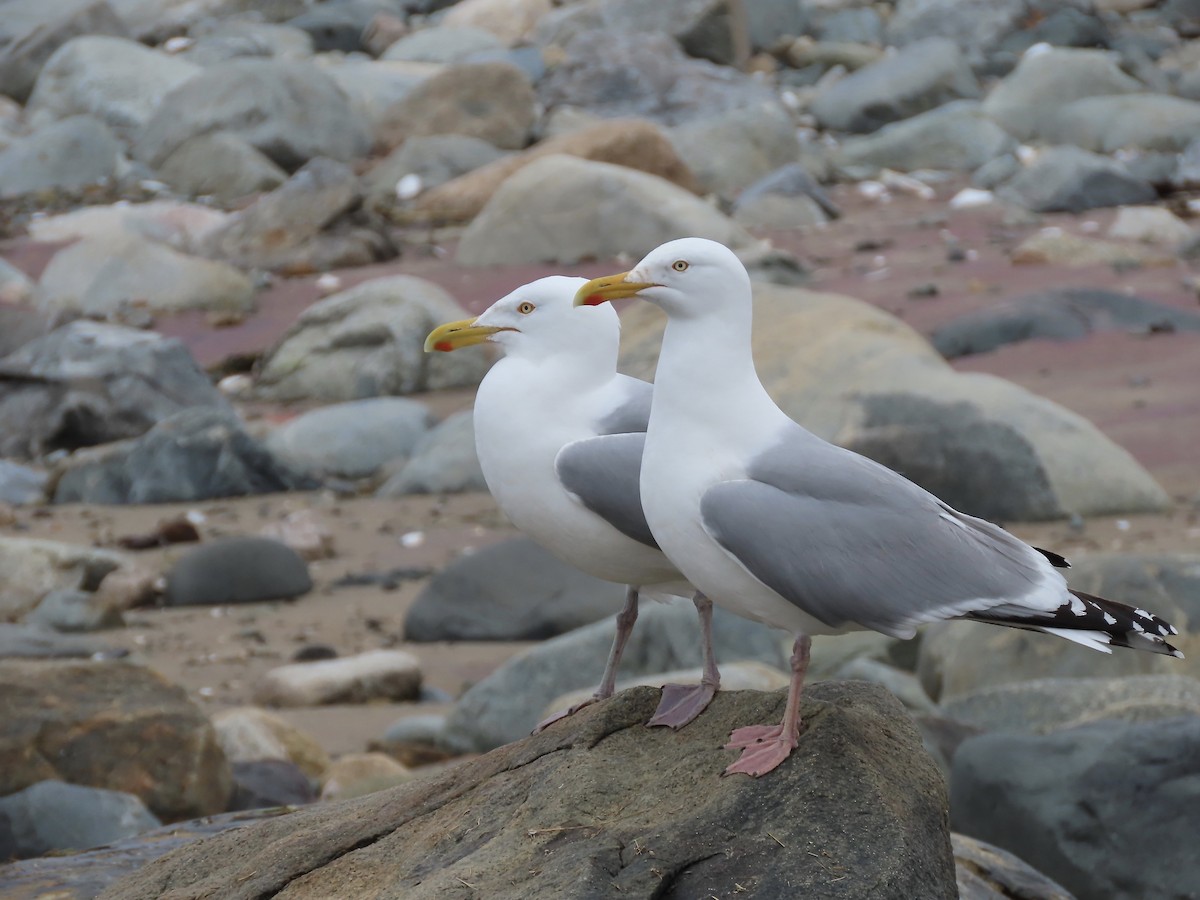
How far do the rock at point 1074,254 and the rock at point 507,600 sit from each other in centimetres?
877

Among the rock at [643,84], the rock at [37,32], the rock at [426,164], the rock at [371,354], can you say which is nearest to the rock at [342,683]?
the rock at [371,354]

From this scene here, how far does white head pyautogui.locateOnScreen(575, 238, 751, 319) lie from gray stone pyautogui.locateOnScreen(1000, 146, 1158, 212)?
656 inches

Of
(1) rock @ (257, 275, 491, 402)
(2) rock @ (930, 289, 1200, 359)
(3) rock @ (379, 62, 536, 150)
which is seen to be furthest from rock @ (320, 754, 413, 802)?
(3) rock @ (379, 62, 536, 150)

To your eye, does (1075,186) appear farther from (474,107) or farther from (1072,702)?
(1072,702)

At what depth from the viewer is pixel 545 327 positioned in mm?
4379

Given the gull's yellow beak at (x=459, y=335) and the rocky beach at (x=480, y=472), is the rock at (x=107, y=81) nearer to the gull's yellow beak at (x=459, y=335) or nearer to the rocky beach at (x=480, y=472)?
the rocky beach at (x=480, y=472)

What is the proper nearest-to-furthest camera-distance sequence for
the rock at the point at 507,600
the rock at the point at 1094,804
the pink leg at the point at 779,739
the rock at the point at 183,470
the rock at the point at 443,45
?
the pink leg at the point at 779,739 → the rock at the point at 1094,804 → the rock at the point at 507,600 → the rock at the point at 183,470 → the rock at the point at 443,45

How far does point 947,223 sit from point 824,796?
16.5 metres

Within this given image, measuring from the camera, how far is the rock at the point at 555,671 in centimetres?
759

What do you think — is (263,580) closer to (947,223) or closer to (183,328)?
(183,328)

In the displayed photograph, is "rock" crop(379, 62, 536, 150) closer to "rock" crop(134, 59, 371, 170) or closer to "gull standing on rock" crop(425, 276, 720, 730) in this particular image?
"rock" crop(134, 59, 371, 170)

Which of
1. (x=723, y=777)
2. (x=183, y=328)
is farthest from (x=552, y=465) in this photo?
(x=183, y=328)

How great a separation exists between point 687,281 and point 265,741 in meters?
4.26

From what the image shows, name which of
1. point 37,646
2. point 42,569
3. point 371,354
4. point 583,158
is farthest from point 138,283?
point 37,646
